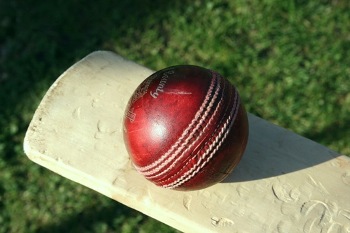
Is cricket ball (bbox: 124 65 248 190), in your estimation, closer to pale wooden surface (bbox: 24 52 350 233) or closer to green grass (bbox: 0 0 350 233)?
pale wooden surface (bbox: 24 52 350 233)

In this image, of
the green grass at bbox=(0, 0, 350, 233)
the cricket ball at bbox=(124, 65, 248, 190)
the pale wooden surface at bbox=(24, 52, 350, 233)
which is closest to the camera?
the cricket ball at bbox=(124, 65, 248, 190)

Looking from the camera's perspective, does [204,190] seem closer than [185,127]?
No

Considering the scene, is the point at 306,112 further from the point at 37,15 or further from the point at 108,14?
the point at 37,15

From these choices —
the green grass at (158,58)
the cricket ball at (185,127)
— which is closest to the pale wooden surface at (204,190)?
the cricket ball at (185,127)

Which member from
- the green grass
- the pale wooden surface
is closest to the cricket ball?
the pale wooden surface

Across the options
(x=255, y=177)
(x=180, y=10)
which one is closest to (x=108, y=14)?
(x=180, y=10)

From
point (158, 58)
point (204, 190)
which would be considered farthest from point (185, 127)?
point (158, 58)

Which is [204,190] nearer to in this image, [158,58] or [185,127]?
[185,127]
